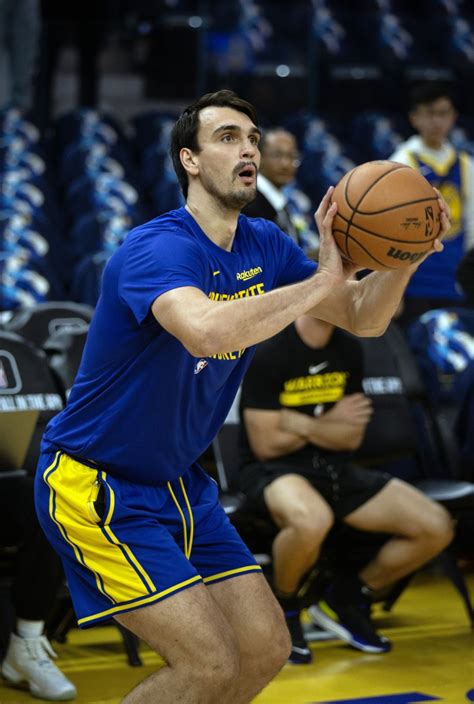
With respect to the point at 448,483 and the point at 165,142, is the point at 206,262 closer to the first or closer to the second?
the point at 448,483

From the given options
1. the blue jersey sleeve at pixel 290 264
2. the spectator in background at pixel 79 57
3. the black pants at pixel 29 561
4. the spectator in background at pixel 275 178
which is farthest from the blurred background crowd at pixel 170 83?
the blue jersey sleeve at pixel 290 264

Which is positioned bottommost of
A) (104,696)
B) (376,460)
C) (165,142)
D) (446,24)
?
(104,696)

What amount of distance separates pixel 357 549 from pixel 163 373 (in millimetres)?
2413

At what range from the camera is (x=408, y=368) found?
6.11 m

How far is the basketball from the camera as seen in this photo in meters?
3.19

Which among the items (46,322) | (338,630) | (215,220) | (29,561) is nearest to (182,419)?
(215,220)

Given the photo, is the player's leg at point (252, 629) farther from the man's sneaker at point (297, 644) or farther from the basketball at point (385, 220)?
the man's sneaker at point (297, 644)

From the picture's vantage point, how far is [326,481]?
513 centimetres

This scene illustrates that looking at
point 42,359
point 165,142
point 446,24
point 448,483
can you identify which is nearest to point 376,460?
point 448,483

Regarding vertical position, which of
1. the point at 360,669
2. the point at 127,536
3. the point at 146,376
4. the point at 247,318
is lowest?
the point at 360,669

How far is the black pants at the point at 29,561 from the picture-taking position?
4488 mm

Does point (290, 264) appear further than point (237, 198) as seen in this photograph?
Yes

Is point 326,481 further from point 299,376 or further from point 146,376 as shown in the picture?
point 146,376

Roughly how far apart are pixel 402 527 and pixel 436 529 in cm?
14
